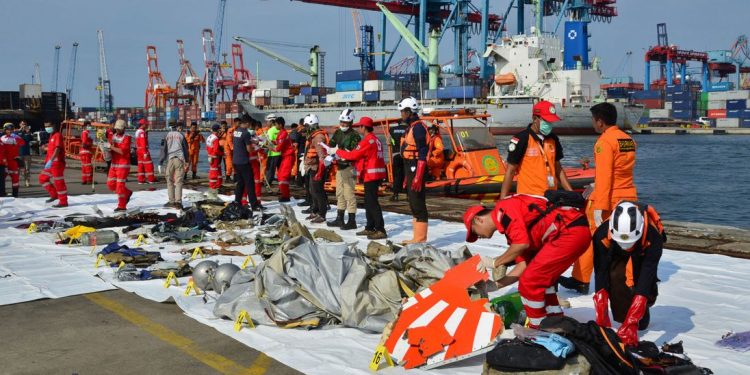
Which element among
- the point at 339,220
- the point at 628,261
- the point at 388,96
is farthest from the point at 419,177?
the point at 388,96

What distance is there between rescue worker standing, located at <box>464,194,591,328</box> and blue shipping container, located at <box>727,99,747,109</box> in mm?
102807

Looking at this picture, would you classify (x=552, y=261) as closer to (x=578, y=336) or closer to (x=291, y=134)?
(x=578, y=336)

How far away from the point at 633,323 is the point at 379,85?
75725mm

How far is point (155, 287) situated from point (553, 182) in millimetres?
3896

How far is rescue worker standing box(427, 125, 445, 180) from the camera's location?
46.4 ft

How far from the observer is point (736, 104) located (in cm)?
9419

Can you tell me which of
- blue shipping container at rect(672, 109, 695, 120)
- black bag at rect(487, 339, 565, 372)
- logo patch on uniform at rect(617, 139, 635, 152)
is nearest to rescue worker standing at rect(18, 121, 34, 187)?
logo patch on uniform at rect(617, 139, 635, 152)

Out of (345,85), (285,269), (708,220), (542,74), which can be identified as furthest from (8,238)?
(345,85)

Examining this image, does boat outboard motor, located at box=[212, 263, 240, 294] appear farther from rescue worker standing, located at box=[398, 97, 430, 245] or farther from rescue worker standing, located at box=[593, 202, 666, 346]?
rescue worker standing, located at box=[593, 202, 666, 346]

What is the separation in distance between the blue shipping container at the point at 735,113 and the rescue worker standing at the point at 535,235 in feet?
335

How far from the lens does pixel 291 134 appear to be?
15648mm

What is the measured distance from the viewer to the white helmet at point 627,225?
4.34 m

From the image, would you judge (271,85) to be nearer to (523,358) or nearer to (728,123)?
(728,123)

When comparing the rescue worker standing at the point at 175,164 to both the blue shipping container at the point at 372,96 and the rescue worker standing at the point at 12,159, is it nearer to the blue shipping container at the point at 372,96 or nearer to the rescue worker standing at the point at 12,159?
the rescue worker standing at the point at 12,159
